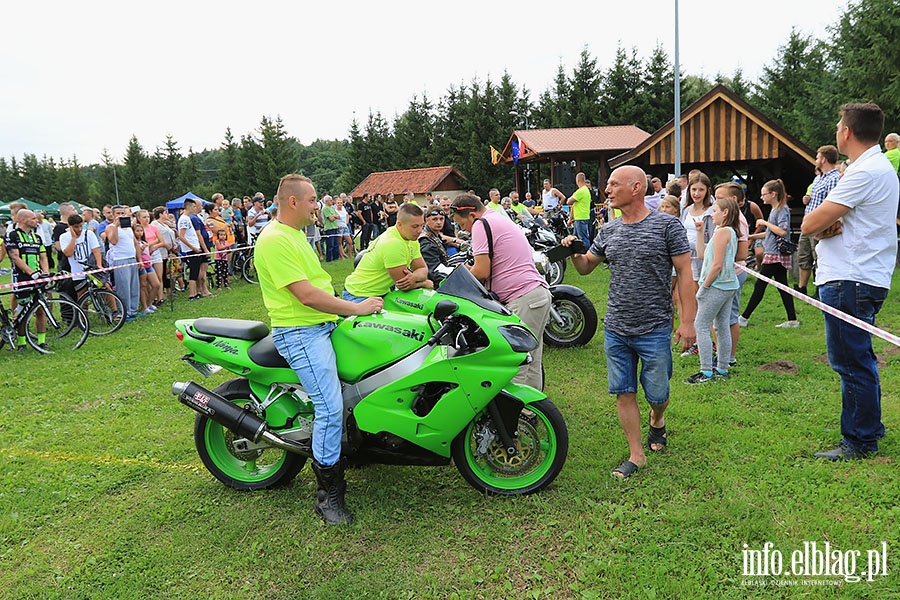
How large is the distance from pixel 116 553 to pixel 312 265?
6.51 ft

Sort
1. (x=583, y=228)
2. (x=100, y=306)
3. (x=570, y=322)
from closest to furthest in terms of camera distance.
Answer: (x=570, y=322) → (x=100, y=306) → (x=583, y=228)

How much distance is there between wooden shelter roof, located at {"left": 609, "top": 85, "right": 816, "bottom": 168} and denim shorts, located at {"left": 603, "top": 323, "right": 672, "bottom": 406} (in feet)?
45.4

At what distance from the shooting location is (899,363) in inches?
245

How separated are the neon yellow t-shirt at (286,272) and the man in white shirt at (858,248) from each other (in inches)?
122

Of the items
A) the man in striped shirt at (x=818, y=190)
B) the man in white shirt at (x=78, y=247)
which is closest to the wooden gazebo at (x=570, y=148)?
the man in striped shirt at (x=818, y=190)

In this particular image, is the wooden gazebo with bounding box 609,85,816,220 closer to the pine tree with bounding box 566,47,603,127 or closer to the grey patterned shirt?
the grey patterned shirt

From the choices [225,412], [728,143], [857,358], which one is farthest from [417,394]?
[728,143]

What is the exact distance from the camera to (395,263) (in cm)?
527

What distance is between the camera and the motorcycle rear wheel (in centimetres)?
430

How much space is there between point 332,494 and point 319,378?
2.44 feet

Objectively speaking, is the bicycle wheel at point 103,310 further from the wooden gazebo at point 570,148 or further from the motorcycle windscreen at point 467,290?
the wooden gazebo at point 570,148

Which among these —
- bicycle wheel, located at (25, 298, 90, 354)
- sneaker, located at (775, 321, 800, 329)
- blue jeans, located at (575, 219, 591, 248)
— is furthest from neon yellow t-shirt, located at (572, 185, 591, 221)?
bicycle wheel, located at (25, 298, 90, 354)

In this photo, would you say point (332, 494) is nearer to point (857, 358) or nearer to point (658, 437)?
point (658, 437)

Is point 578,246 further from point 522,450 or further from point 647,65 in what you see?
point 647,65
